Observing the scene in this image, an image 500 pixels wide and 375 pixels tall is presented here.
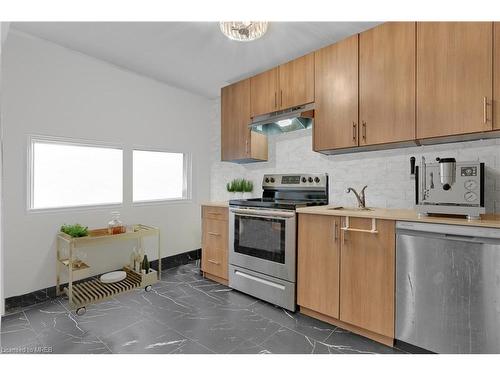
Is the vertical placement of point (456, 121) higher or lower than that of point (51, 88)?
lower

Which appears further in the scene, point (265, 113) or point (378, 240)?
point (265, 113)

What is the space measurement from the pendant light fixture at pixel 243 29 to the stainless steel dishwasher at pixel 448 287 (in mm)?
1812

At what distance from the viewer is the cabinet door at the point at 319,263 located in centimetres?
219

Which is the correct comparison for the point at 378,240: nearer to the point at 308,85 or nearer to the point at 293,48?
the point at 308,85

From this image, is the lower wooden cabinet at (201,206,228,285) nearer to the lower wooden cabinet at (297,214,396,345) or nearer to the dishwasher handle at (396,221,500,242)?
the lower wooden cabinet at (297,214,396,345)

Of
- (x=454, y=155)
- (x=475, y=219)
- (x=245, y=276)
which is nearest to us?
(x=475, y=219)

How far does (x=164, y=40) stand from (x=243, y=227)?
2.03 meters

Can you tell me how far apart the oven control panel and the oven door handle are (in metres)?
0.66

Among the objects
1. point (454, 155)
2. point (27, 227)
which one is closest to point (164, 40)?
point (27, 227)

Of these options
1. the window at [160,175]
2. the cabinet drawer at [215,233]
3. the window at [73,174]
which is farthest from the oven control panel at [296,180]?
the window at [73,174]

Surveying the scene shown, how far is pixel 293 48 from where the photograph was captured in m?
2.69

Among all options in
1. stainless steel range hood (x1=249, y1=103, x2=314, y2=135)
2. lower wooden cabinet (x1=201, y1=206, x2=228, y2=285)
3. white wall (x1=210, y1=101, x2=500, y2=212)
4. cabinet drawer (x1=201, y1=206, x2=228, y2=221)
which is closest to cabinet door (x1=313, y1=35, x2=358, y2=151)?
stainless steel range hood (x1=249, y1=103, x2=314, y2=135)
